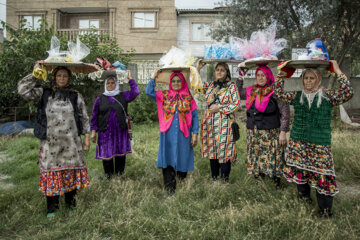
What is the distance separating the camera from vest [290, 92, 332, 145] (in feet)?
10.6

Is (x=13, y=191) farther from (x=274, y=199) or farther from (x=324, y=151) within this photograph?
(x=324, y=151)

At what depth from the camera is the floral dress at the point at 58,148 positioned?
331 centimetres

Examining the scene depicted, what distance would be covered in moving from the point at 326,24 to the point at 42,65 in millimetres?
8739

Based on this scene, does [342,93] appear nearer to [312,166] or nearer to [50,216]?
[312,166]

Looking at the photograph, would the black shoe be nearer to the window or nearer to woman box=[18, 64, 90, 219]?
woman box=[18, 64, 90, 219]

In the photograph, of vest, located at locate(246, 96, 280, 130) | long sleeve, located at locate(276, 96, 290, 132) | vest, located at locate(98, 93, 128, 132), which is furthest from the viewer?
vest, located at locate(98, 93, 128, 132)

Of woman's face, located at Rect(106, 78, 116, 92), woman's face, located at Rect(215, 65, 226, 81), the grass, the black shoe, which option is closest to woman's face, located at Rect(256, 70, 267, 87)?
woman's face, located at Rect(215, 65, 226, 81)

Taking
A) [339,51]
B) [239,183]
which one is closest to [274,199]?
[239,183]

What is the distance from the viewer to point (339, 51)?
9.93 metres

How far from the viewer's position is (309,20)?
924 cm

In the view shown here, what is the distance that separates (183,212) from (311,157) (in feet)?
5.21

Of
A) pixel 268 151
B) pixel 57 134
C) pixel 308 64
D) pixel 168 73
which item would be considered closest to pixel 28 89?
pixel 57 134

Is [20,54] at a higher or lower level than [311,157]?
higher

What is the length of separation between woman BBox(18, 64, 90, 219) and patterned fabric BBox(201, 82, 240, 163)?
1.70 m
